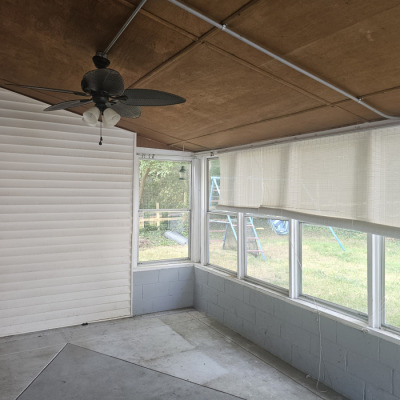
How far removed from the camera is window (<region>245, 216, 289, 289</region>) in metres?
3.82

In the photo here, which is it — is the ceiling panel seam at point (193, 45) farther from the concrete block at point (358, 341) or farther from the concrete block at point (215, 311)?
the concrete block at point (215, 311)

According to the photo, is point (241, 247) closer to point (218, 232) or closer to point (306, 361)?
point (218, 232)

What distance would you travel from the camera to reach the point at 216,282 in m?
4.80

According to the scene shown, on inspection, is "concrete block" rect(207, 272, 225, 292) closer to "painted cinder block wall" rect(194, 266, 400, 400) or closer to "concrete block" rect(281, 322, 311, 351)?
"painted cinder block wall" rect(194, 266, 400, 400)

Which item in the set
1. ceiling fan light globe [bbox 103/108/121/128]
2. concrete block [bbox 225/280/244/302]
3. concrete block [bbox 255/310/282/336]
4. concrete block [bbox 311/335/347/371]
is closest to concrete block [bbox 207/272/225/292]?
concrete block [bbox 225/280/244/302]

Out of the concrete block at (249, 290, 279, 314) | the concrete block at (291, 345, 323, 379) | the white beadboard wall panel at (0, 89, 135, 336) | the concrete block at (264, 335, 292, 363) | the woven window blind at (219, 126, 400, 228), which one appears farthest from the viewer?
the white beadboard wall panel at (0, 89, 135, 336)

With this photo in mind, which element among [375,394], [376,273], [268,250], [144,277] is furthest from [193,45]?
[144,277]

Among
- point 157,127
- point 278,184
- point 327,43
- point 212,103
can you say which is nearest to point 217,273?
point 278,184

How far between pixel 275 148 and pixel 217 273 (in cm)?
207

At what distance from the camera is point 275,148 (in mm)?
3762

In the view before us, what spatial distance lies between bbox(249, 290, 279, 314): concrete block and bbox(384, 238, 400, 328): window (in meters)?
1.25

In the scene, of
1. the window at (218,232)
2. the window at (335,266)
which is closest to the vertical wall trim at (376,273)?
the window at (335,266)

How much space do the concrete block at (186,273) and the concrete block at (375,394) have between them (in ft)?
9.71

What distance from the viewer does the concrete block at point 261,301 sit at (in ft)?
12.5
